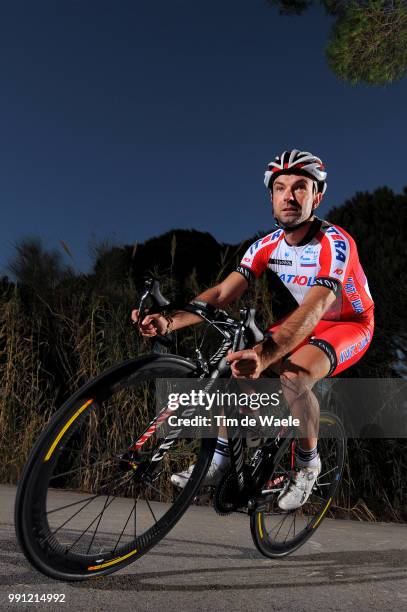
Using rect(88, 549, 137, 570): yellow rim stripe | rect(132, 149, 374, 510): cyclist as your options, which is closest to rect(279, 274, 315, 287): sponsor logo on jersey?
rect(132, 149, 374, 510): cyclist

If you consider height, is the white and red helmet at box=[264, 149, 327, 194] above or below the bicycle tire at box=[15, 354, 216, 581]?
above

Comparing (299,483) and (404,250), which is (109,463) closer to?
(299,483)

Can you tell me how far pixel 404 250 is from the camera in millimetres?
7719

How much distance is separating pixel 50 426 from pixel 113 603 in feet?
2.25

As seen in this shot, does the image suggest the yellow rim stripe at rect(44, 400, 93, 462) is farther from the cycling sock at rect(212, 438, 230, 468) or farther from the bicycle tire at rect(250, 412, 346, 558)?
the bicycle tire at rect(250, 412, 346, 558)

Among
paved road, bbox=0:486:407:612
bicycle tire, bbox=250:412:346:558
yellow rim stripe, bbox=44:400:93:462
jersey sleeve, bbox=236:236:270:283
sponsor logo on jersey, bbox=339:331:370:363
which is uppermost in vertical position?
jersey sleeve, bbox=236:236:270:283

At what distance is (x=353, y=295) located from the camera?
3.84 meters

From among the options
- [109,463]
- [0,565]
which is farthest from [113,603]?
[109,463]

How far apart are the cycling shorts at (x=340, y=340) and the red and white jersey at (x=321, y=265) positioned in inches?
Result: 2.0

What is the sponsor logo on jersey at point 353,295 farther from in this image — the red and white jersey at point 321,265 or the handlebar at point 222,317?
the handlebar at point 222,317

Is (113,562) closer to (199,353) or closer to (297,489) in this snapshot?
(199,353)

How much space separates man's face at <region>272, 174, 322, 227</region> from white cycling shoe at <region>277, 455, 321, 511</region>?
48.1 inches

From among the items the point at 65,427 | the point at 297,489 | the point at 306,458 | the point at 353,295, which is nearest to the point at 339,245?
the point at 353,295

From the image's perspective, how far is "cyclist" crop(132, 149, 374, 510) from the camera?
343 centimetres
